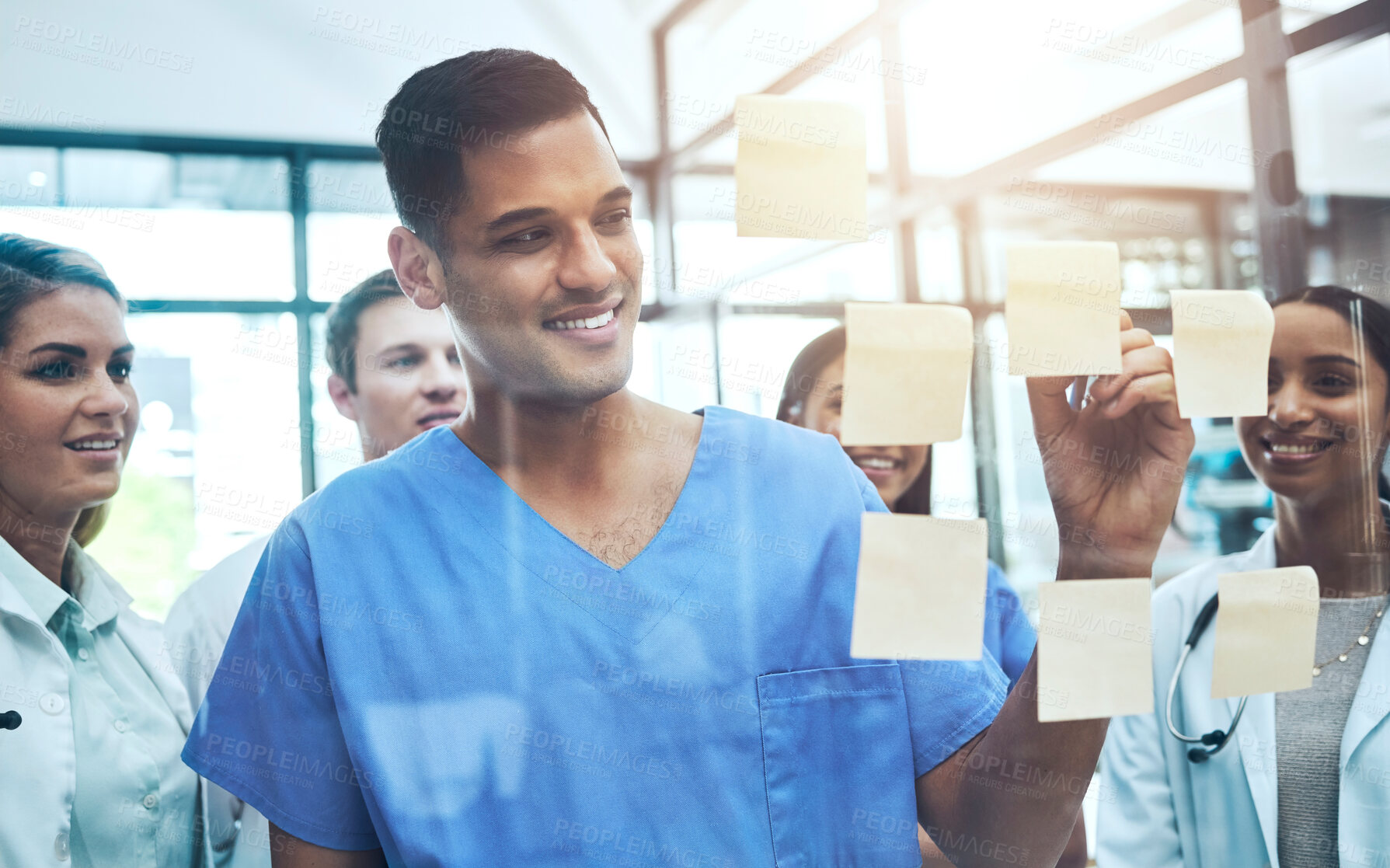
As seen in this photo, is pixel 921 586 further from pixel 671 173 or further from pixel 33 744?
pixel 33 744

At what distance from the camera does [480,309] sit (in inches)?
27.5

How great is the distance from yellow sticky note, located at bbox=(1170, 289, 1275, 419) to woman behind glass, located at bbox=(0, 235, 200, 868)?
90cm

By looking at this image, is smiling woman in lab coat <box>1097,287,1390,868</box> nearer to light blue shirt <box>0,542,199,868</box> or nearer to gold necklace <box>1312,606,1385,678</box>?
gold necklace <box>1312,606,1385,678</box>

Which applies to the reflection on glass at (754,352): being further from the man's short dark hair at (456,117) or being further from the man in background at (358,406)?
the man in background at (358,406)

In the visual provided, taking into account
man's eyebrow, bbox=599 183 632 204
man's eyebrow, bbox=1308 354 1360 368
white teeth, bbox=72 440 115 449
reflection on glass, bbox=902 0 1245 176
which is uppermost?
reflection on glass, bbox=902 0 1245 176

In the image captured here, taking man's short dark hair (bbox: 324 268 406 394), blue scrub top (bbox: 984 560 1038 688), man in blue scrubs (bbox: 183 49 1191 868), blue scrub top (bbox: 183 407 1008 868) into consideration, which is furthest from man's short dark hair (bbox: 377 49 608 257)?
blue scrub top (bbox: 984 560 1038 688)

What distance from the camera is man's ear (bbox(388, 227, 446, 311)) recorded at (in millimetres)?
745

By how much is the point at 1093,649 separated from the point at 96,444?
0.85 m

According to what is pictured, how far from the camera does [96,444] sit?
78cm

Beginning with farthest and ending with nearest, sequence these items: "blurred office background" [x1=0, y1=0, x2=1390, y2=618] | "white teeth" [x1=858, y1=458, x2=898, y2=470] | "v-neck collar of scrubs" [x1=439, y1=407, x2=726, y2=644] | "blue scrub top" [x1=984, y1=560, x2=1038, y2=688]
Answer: "white teeth" [x1=858, y1=458, x2=898, y2=470], "blue scrub top" [x1=984, y1=560, x2=1038, y2=688], "blurred office background" [x1=0, y1=0, x2=1390, y2=618], "v-neck collar of scrubs" [x1=439, y1=407, x2=726, y2=644]

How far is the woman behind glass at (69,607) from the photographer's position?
706mm

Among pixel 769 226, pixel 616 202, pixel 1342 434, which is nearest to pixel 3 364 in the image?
pixel 616 202

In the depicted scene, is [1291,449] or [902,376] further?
[1291,449]

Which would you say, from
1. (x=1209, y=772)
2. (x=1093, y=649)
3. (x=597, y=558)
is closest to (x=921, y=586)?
(x=1093, y=649)
